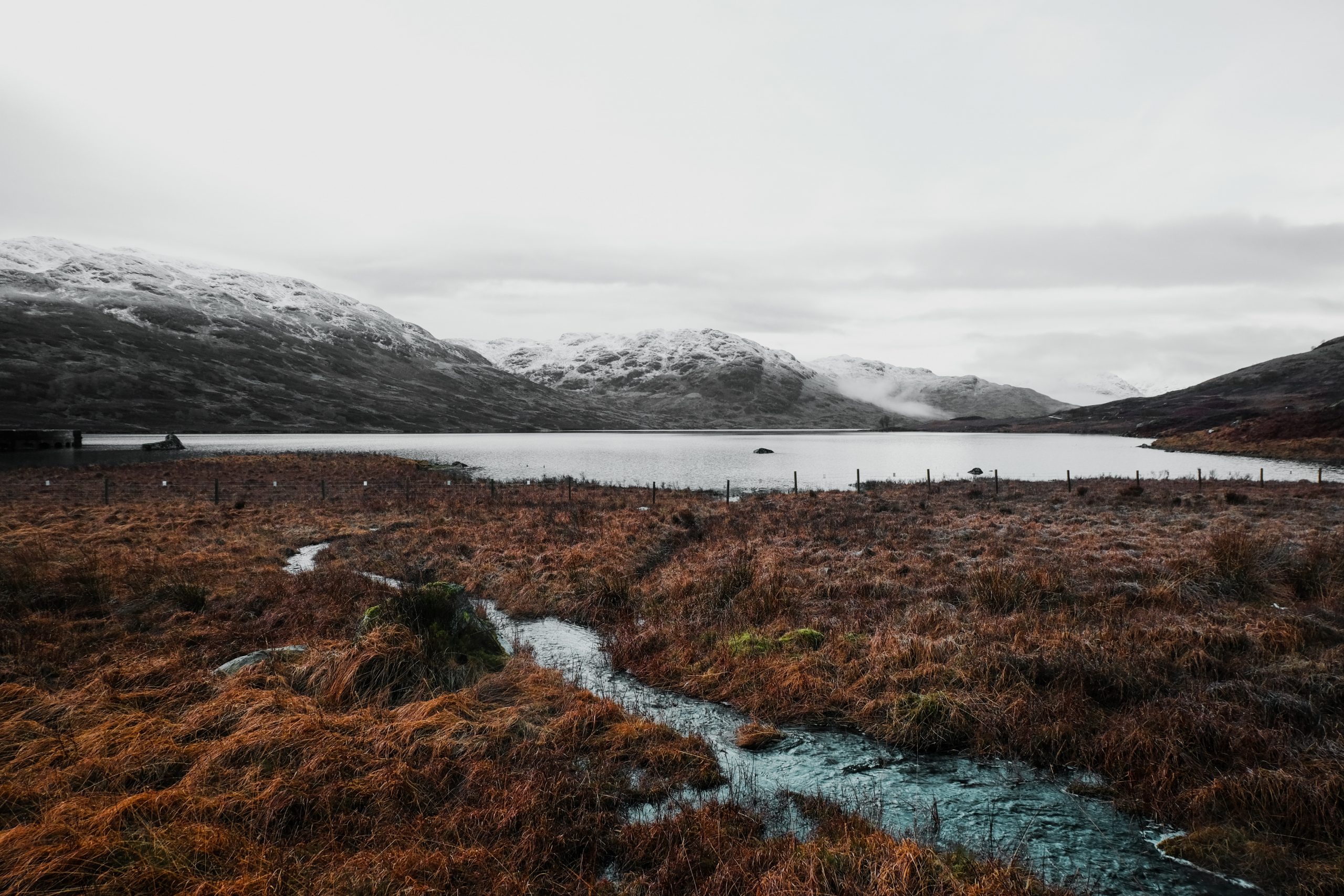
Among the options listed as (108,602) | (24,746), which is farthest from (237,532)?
(24,746)

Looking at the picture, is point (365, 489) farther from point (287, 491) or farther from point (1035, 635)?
point (1035, 635)

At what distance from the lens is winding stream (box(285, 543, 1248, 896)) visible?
627 centimetres

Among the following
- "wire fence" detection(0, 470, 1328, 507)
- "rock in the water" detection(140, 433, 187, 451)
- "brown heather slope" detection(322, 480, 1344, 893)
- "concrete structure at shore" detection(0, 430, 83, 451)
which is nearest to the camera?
"brown heather slope" detection(322, 480, 1344, 893)

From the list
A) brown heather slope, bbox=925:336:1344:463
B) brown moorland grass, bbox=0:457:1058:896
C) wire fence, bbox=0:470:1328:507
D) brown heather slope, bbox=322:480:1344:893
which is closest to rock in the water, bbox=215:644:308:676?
brown moorland grass, bbox=0:457:1058:896

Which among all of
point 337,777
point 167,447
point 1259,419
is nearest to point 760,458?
point 1259,419

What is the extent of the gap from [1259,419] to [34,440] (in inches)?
6939

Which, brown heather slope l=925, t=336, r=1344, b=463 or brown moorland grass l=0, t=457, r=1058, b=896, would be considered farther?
brown heather slope l=925, t=336, r=1344, b=463

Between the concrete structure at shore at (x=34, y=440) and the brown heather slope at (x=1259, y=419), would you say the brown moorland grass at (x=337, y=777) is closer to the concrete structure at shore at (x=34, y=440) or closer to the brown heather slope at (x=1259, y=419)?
the brown heather slope at (x=1259, y=419)

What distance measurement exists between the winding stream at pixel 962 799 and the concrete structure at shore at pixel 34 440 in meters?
112

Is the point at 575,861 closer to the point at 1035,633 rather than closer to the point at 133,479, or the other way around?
the point at 1035,633

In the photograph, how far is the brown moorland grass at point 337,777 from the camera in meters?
5.39

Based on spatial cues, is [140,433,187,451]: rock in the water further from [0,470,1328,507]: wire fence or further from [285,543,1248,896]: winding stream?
[285,543,1248,896]: winding stream

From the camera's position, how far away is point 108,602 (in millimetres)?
13031

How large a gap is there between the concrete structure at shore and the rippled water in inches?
84.1
